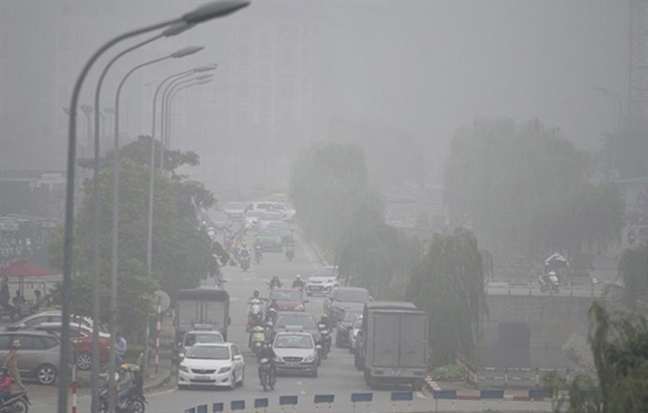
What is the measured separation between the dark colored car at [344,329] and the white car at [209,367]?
13.2m

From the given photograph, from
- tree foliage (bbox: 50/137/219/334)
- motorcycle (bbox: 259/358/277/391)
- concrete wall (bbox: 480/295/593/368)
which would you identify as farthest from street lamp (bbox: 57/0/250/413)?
concrete wall (bbox: 480/295/593/368)

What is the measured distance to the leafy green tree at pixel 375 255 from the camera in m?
63.7

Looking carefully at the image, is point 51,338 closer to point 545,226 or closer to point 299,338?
point 299,338

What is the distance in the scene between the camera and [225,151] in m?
192

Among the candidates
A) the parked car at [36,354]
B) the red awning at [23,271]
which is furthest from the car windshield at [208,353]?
the red awning at [23,271]

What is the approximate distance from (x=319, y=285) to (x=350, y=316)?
16.1 m

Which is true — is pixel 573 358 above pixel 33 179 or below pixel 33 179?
below

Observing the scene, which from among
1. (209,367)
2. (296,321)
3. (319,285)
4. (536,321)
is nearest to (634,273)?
(536,321)

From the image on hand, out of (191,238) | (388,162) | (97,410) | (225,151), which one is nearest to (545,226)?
(191,238)

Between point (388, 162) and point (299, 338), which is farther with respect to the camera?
point (388, 162)

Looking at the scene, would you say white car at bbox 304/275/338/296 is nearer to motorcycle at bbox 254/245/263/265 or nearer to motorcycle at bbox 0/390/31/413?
motorcycle at bbox 254/245/263/265

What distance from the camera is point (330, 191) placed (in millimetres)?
90250

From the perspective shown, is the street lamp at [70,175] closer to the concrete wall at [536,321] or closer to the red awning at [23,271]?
the red awning at [23,271]

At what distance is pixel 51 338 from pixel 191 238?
49.4ft
